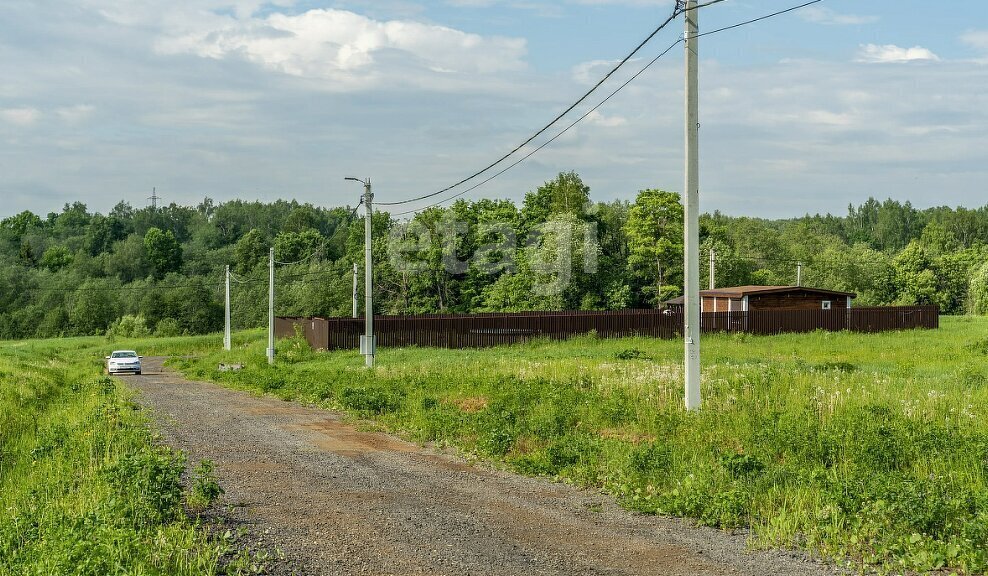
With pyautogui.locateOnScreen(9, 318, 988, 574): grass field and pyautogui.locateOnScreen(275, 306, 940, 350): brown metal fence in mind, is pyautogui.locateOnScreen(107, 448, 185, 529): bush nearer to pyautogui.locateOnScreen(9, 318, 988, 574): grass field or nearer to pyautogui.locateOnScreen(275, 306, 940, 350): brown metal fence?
pyautogui.locateOnScreen(9, 318, 988, 574): grass field

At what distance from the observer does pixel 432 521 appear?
901 centimetres

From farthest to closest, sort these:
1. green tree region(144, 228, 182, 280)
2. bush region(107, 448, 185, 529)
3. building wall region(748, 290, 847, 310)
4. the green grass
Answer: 1. green tree region(144, 228, 182, 280)
2. building wall region(748, 290, 847, 310)
3. bush region(107, 448, 185, 529)
4. the green grass

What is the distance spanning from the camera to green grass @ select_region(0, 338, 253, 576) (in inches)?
261

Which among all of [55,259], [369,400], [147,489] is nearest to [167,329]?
[55,259]

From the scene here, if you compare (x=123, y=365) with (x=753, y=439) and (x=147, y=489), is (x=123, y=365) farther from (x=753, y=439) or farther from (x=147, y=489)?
(x=753, y=439)

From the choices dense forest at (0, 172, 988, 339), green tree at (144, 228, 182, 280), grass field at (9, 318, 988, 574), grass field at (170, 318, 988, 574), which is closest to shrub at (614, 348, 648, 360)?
grass field at (170, 318, 988, 574)

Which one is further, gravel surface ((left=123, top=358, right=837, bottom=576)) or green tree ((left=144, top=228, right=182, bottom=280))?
green tree ((left=144, top=228, right=182, bottom=280))

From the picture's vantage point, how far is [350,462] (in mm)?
12680

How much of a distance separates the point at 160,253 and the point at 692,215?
12325cm

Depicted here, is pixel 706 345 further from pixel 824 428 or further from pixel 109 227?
pixel 109 227

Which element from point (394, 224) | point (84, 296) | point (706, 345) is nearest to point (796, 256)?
point (394, 224)

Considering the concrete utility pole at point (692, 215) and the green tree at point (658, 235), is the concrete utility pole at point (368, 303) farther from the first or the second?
the green tree at point (658, 235)

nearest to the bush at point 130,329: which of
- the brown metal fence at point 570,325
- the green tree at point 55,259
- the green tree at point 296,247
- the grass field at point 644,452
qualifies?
the green tree at point 296,247

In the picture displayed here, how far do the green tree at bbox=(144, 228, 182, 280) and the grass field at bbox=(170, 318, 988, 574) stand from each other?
10918 cm
